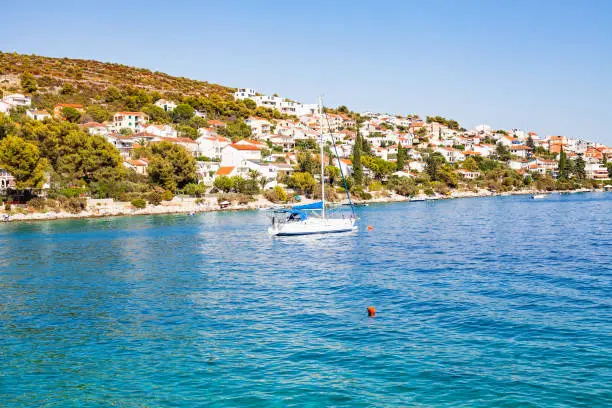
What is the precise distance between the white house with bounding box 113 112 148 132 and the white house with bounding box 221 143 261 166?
2539cm

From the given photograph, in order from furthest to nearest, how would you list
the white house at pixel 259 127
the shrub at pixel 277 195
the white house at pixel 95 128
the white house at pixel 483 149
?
the white house at pixel 483 149 → the white house at pixel 259 127 → the white house at pixel 95 128 → the shrub at pixel 277 195

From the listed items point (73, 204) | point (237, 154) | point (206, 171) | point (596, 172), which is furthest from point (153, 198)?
point (596, 172)

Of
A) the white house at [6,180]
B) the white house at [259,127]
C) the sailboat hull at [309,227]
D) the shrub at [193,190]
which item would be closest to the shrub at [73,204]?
the white house at [6,180]

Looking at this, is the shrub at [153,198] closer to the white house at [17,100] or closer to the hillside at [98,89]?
the hillside at [98,89]

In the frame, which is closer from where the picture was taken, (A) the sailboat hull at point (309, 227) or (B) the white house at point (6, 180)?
Answer: (A) the sailboat hull at point (309, 227)

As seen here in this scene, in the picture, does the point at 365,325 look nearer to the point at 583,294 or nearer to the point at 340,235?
the point at 583,294

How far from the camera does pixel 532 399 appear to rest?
1178 centimetres

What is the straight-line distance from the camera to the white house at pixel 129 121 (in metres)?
113

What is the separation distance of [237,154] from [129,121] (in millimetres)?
31263

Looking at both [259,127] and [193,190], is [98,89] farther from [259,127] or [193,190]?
[193,190]

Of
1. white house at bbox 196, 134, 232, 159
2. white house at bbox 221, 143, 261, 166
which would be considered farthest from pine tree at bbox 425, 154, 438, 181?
white house at bbox 196, 134, 232, 159

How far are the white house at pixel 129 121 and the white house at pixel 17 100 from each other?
19.1 metres

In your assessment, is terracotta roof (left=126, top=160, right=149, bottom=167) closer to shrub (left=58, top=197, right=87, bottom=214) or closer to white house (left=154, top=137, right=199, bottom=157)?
white house (left=154, top=137, right=199, bottom=157)

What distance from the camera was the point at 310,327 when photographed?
1748 cm
